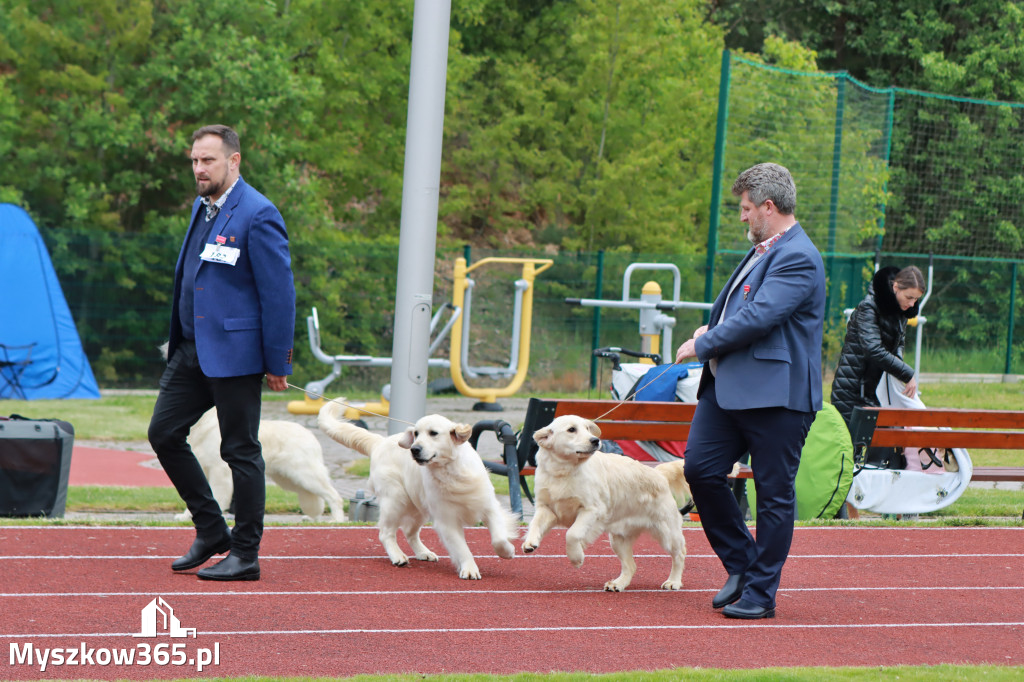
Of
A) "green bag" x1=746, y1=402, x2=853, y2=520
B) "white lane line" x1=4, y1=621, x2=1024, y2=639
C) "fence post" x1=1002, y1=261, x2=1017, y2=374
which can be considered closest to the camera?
"white lane line" x1=4, y1=621, x2=1024, y2=639

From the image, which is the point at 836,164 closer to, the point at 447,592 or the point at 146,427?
the point at 146,427

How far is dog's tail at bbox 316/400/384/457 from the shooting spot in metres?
7.81

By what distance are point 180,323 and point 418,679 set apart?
2.55 meters

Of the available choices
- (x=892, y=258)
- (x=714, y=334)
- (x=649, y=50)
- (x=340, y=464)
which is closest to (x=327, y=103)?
(x=649, y=50)

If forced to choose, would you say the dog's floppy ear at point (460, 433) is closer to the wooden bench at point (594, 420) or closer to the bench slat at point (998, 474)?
the wooden bench at point (594, 420)

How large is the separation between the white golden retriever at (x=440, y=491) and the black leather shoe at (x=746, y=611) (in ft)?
4.49

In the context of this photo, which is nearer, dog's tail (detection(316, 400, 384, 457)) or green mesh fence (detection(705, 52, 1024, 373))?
dog's tail (detection(316, 400, 384, 457))

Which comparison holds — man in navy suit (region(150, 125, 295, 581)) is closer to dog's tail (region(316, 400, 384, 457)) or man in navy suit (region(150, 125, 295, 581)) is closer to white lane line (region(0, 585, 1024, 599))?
white lane line (region(0, 585, 1024, 599))

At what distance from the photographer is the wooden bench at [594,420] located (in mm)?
8242

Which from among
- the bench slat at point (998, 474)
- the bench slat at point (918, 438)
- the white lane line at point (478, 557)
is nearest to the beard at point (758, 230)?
the white lane line at point (478, 557)

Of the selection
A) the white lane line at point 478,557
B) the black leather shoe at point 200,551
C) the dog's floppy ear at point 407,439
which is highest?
the dog's floppy ear at point 407,439

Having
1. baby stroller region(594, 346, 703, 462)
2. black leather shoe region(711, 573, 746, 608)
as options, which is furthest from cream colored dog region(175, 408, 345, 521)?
black leather shoe region(711, 573, 746, 608)

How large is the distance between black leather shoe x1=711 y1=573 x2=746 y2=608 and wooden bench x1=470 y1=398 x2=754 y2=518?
2.07 m

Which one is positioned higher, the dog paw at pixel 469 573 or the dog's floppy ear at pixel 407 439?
the dog's floppy ear at pixel 407 439
